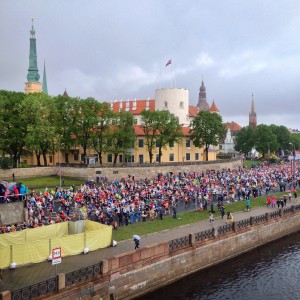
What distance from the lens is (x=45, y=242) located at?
21.6 metres

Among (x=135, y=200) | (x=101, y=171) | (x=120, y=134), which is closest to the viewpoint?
(x=135, y=200)

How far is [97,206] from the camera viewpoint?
35.6 meters

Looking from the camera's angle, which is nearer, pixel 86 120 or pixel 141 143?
pixel 86 120

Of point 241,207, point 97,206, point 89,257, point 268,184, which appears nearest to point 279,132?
point 268,184

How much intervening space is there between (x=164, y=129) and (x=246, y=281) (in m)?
A: 45.6

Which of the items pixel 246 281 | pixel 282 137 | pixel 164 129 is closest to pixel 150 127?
pixel 164 129

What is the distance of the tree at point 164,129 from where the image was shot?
68688 millimetres

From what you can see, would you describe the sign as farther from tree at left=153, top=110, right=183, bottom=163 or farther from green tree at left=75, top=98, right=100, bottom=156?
tree at left=153, top=110, right=183, bottom=163

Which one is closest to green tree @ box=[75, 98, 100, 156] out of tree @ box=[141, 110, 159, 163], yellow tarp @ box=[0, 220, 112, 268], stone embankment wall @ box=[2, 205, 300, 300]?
tree @ box=[141, 110, 159, 163]

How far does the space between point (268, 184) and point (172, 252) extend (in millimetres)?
28999

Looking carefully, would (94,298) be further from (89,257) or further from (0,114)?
(0,114)

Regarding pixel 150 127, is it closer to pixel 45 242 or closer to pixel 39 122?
pixel 39 122

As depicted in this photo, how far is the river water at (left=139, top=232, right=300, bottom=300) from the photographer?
22.8 m

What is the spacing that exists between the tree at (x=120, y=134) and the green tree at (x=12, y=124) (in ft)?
45.5
